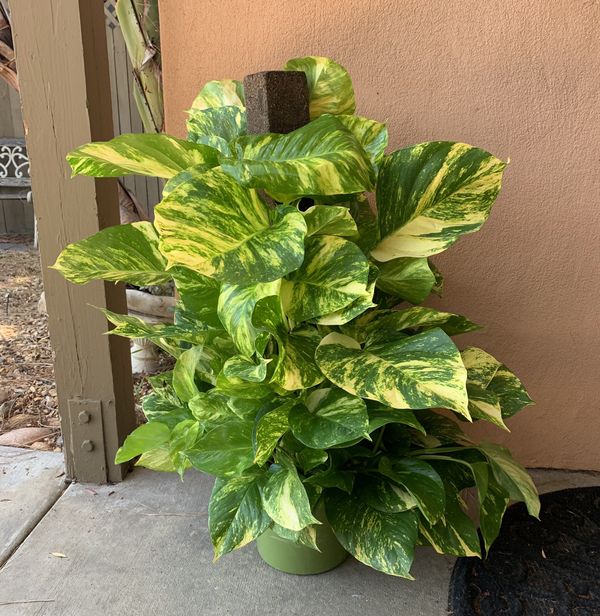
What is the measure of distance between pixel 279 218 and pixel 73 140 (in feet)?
1.97

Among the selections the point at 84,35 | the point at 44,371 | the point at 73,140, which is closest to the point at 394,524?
the point at 73,140

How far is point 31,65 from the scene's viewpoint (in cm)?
107

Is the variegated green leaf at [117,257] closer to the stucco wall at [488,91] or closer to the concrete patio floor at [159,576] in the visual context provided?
the stucco wall at [488,91]

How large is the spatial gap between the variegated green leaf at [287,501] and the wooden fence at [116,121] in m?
2.27

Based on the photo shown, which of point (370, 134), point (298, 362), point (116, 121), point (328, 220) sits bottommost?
point (298, 362)

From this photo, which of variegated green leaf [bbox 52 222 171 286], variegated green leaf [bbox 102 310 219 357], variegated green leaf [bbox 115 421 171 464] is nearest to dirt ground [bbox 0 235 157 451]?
variegated green leaf [bbox 115 421 171 464]

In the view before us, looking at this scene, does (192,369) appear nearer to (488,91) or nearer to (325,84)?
(325,84)

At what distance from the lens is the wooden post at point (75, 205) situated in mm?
1061

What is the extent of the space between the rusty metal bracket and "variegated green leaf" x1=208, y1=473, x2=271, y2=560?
489 millimetres

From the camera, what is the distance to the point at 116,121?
12.3 ft

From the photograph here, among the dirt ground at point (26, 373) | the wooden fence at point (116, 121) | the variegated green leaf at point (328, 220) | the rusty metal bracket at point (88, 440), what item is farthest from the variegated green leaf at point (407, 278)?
the wooden fence at point (116, 121)

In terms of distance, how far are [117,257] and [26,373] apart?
142 centimetres

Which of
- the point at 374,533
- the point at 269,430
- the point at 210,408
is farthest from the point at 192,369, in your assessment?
the point at 374,533

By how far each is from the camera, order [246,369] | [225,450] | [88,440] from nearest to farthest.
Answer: [246,369], [225,450], [88,440]
